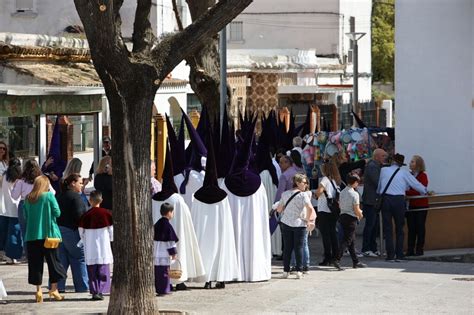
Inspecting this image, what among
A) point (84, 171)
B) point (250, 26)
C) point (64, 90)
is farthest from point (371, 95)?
point (64, 90)

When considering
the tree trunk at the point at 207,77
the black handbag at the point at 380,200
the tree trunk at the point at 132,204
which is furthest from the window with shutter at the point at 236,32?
the tree trunk at the point at 132,204

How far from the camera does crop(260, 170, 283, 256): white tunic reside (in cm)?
2013

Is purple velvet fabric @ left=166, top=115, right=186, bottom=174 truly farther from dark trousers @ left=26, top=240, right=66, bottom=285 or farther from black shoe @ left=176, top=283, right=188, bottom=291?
dark trousers @ left=26, top=240, right=66, bottom=285

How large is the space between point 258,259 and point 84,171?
1099 centimetres

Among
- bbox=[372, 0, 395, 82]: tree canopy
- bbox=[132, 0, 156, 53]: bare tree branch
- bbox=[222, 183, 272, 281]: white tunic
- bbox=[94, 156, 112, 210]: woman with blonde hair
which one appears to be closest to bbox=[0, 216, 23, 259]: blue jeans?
bbox=[94, 156, 112, 210]: woman with blonde hair

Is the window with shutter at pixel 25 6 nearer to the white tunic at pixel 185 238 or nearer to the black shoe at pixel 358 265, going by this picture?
the black shoe at pixel 358 265

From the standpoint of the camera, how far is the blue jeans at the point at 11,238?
63.0 ft

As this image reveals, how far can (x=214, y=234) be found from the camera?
55.0 feet

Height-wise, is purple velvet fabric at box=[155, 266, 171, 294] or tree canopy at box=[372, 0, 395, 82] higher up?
tree canopy at box=[372, 0, 395, 82]

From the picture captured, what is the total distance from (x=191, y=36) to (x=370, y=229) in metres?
7.51

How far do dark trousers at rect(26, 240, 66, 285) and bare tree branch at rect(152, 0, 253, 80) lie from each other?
3369 mm

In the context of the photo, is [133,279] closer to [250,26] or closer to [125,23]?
[125,23]

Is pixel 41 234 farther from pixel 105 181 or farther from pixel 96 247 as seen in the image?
pixel 105 181

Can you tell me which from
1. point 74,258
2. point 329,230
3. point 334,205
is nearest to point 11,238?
point 74,258
